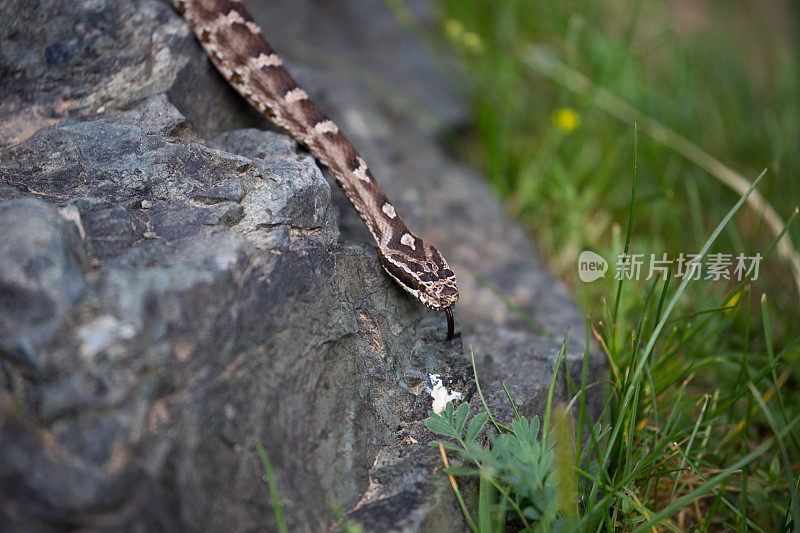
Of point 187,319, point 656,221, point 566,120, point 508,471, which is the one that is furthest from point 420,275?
point 656,221

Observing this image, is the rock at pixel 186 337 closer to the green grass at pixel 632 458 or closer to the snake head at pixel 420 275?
the snake head at pixel 420 275

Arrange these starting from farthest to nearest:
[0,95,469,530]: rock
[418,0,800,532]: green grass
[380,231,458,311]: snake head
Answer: [380,231,458,311]: snake head → [418,0,800,532]: green grass → [0,95,469,530]: rock

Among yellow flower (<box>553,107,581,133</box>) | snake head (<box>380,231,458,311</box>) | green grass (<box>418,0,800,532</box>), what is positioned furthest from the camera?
yellow flower (<box>553,107,581,133</box>)

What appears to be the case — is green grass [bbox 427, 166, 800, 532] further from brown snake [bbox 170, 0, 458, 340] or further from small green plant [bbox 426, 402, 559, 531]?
brown snake [bbox 170, 0, 458, 340]

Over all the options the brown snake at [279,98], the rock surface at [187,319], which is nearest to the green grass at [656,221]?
the rock surface at [187,319]

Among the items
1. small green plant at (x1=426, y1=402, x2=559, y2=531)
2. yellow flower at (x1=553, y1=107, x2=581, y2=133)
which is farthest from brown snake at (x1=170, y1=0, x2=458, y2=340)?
yellow flower at (x1=553, y1=107, x2=581, y2=133)

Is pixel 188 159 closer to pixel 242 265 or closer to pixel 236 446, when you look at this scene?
pixel 242 265
